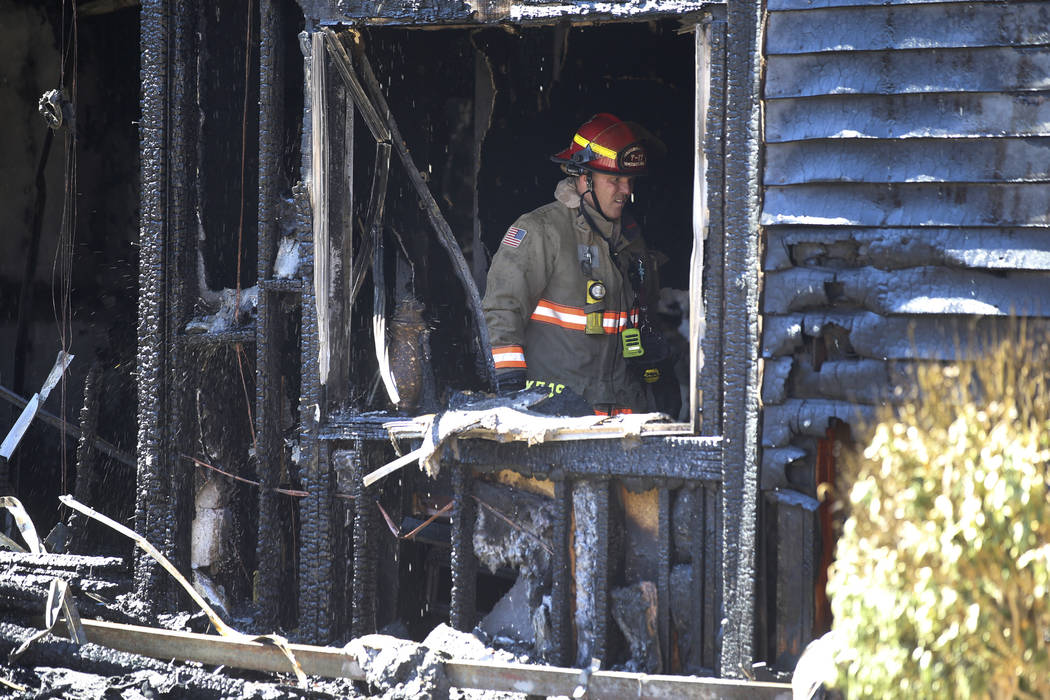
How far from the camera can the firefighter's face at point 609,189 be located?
6.16 meters

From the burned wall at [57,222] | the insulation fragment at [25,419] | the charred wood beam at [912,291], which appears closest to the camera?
the charred wood beam at [912,291]

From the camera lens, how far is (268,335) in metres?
5.26

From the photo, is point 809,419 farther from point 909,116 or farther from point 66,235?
point 66,235

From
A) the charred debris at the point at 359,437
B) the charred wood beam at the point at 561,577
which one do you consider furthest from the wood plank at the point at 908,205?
the charred wood beam at the point at 561,577

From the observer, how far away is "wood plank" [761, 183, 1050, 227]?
3.98m

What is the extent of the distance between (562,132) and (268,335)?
278 cm

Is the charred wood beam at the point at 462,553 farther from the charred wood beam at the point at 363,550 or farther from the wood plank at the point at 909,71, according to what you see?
the wood plank at the point at 909,71

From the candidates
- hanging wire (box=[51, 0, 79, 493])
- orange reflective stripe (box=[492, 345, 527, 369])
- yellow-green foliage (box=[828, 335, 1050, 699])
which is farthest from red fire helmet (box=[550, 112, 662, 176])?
hanging wire (box=[51, 0, 79, 493])

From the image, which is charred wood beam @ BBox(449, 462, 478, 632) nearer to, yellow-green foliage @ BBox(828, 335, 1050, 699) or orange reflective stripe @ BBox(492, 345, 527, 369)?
orange reflective stripe @ BBox(492, 345, 527, 369)

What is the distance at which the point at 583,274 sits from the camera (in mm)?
6145

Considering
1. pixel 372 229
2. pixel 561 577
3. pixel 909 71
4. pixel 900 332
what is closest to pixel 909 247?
pixel 900 332

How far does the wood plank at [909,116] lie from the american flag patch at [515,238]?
192 cm

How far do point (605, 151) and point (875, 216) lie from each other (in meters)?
2.22

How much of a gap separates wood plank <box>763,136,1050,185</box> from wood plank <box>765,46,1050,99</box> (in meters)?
0.20
